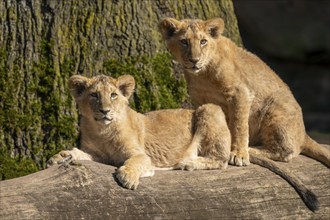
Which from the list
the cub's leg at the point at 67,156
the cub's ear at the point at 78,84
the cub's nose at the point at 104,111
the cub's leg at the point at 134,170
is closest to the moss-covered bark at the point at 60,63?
the cub's ear at the point at 78,84

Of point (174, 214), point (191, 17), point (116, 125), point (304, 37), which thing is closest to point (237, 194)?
point (174, 214)

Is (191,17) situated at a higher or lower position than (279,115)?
higher

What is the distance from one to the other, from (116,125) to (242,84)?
189 centimetres

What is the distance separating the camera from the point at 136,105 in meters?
9.92

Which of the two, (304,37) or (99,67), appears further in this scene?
(304,37)

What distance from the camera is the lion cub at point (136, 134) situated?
793cm

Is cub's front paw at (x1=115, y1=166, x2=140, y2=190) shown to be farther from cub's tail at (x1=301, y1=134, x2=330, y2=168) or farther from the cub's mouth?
cub's tail at (x1=301, y1=134, x2=330, y2=168)

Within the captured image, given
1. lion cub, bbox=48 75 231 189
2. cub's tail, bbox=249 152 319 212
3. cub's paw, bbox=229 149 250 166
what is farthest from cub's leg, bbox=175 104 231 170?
cub's tail, bbox=249 152 319 212

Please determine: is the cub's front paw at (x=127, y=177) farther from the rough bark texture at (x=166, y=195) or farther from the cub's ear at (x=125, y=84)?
the cub's ear at (x=125, y=84)

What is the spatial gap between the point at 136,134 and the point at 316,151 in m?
2.21

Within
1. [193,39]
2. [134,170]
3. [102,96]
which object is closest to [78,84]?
[102,96]

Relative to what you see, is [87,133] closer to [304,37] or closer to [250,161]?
[250,161]

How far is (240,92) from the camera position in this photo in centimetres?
926

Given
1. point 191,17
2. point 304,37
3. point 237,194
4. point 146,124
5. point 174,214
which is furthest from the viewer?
point 304,37
